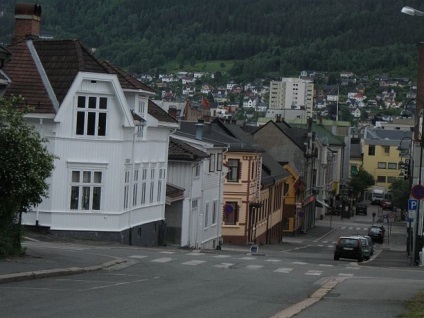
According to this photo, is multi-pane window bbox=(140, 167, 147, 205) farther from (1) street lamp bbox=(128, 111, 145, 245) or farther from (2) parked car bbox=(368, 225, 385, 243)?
(2) parked car bbox=(368, 225, 385, 243)

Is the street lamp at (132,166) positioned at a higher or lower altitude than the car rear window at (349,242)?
higher

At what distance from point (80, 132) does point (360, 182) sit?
375 feet

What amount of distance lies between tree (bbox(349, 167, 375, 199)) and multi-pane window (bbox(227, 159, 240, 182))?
8635cm

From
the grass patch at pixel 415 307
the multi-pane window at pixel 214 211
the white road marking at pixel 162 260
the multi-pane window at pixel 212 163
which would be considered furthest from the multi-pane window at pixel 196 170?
the grass patch at pixel 415 307

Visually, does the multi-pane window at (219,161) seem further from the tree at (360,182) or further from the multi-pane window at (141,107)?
the tree at (360,182)

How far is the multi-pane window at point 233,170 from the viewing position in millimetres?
70875

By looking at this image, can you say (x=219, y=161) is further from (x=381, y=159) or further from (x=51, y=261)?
(x=381, y=159)

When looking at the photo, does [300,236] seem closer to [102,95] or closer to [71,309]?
[102,95]

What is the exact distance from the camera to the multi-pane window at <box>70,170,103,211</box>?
146ft

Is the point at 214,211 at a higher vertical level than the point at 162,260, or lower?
higher

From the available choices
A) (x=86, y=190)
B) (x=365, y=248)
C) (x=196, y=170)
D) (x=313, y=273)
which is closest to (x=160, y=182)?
(x=196, y=170)

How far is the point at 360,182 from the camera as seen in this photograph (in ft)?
512

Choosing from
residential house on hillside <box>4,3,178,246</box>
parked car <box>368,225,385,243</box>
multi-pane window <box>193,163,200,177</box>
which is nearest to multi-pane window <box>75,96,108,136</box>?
residential house on hillside <box>4,3,178,246</box>

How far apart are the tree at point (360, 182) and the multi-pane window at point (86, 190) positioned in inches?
4448
